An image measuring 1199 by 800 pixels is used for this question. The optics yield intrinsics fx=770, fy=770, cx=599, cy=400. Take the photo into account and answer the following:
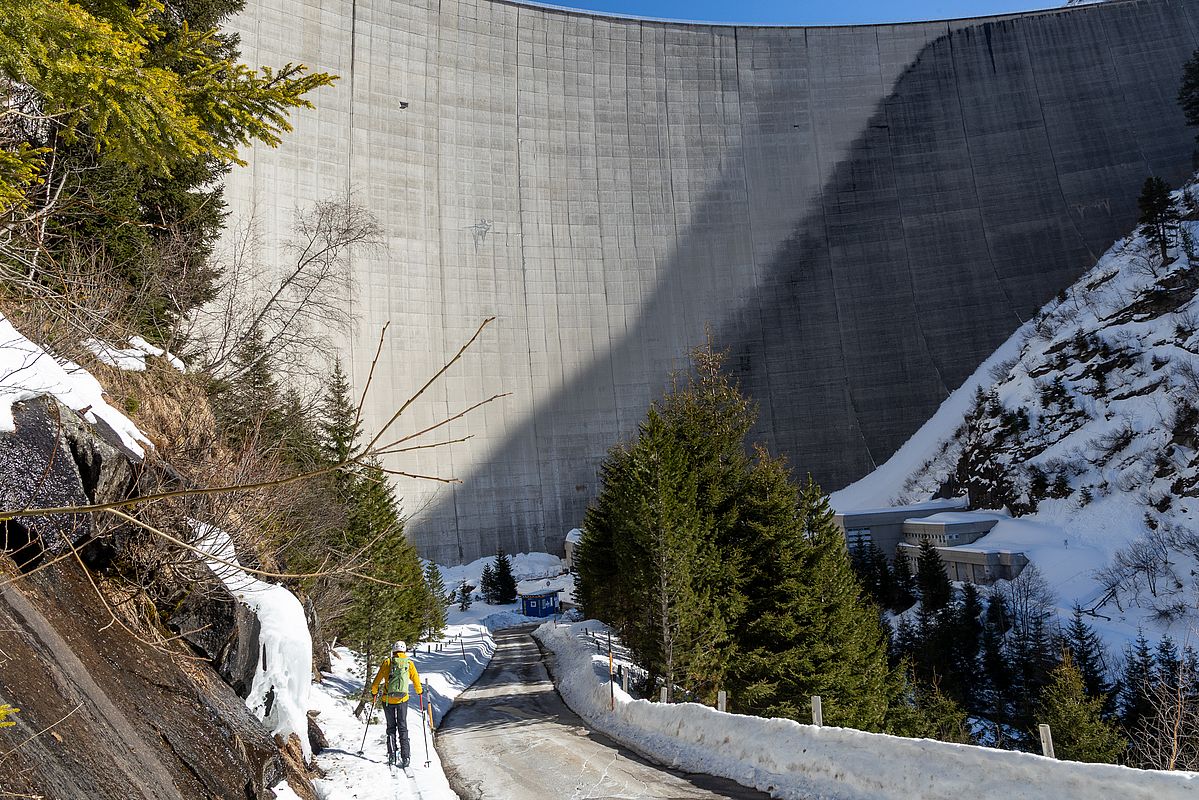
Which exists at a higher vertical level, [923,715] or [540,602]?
[923,715]

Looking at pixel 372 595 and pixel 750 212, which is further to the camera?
pixel 750 212

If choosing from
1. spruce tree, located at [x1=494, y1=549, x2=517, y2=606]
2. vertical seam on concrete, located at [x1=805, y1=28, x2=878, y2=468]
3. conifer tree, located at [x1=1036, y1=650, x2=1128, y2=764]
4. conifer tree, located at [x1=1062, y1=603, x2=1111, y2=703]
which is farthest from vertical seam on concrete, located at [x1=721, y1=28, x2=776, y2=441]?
conifer tree, located at [x1=1036, y1=650, x2=1128, y2=764]

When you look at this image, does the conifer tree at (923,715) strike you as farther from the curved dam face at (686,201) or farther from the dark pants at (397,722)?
the curved dam face at (686,201)

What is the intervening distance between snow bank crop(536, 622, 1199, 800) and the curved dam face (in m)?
29.9

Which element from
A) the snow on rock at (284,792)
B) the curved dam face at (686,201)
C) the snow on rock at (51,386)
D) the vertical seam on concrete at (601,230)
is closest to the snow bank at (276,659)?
the snow on rock at (284,792)

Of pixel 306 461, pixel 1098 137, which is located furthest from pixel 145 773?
pixel 1098 137

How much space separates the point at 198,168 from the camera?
14.2m

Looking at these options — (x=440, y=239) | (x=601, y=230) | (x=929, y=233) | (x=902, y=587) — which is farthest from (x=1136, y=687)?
(x=440, y=239)

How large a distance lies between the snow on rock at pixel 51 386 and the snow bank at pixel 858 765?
6.24 metres

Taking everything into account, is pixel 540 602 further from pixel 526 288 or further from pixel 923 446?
pixel 923 446

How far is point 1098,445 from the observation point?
Answer: 116 ft

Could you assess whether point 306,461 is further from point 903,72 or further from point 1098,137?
point 1098,137

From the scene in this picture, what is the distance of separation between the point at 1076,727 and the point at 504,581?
2886cm

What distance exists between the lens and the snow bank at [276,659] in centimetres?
659
